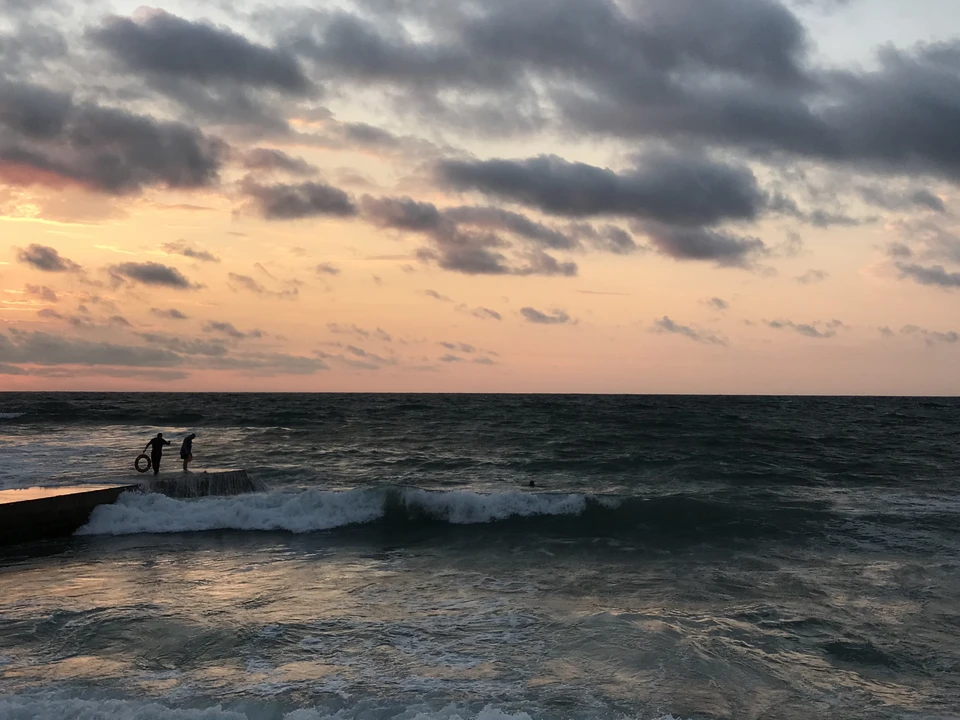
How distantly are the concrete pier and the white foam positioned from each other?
0.30 m

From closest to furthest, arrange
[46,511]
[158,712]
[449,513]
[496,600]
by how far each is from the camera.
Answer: [158,712], [496,600], [46,511], [449,513]

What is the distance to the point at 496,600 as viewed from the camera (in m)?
12.8

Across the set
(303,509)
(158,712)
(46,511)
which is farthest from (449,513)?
(158,712)

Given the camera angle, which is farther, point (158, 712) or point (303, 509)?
point (303, 509)

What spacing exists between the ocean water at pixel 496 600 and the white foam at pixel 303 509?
7 cm

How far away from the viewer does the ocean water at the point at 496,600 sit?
8.66 m

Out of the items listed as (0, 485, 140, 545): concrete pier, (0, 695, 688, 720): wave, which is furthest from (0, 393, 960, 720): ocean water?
(0, 485, 140, 545): concrete pier

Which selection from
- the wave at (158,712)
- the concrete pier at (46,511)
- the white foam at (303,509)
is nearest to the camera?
the wave at (158,712)

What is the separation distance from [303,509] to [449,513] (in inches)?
171

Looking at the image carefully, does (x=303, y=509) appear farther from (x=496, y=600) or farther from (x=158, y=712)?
(x=158, y=712)

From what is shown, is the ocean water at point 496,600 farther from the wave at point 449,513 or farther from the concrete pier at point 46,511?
the concrete pier at point 46,511

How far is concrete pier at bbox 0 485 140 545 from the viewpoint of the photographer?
55.6 ft

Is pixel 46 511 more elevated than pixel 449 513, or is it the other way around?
pixel 46 511

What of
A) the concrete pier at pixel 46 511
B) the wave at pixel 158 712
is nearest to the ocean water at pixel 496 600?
the wave at pixel 158 712
